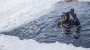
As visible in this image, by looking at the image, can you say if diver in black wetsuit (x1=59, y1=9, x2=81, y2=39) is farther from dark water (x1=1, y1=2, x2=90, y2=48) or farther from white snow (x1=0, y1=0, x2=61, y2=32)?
white snow (x1=0, y1=0, x2=61, y2=32)

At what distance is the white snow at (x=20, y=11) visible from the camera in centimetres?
1020

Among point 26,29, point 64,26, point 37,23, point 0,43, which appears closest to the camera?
point 0,43

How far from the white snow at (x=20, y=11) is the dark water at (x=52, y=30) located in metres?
0.43

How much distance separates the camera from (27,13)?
1132 cm

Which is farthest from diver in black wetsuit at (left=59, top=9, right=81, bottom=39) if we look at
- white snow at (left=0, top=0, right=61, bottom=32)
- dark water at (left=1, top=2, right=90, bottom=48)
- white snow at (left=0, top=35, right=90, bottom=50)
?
white snow at (left=0, top=0, right=61, bottom=32)

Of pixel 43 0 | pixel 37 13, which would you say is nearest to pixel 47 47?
pixel 37 13

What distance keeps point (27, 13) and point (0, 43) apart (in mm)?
3969

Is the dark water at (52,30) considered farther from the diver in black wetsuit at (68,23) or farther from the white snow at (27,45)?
the white snow at (27,45)

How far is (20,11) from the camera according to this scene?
11656 mm

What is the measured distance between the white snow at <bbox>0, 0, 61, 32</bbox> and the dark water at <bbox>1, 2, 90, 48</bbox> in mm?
433

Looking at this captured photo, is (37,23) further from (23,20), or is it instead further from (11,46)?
(11,46)

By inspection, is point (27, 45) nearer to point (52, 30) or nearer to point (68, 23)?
point (52, 30)

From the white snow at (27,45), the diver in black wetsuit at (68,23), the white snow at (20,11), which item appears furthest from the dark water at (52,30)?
the white snow at (27,45)

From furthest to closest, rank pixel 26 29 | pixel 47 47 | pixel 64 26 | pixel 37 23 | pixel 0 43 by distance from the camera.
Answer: pixel 37 23, pixel 26 29, pixel 64 26, pixel 0 43, pixel 47 47
